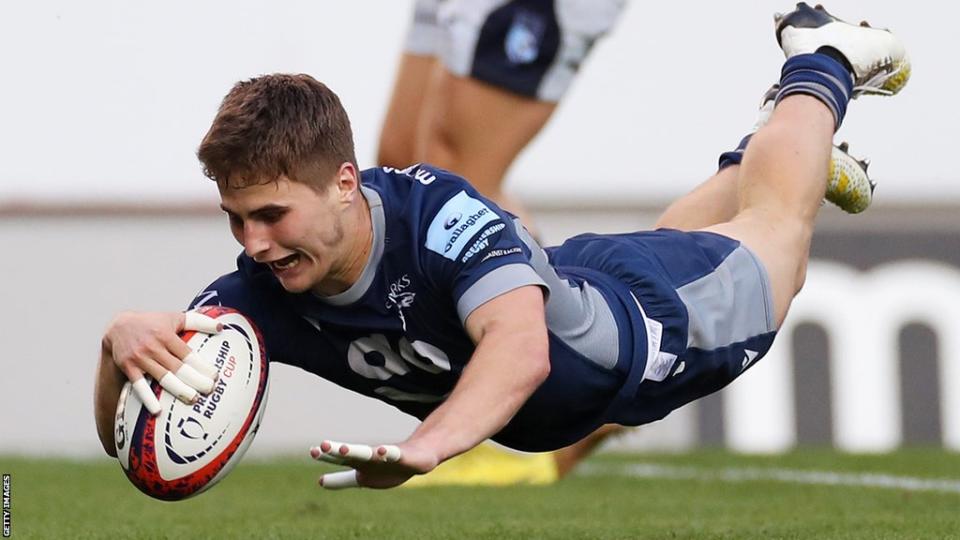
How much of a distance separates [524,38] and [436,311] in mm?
2802

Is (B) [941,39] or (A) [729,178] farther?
(B) [941,39]

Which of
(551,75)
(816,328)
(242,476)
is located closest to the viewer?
(551,75)

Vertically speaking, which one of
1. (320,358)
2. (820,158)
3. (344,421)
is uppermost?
(820,158)

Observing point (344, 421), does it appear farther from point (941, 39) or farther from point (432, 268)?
point (432, 268)

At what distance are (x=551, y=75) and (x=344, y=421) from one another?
3.28 metres

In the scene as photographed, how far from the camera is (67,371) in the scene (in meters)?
9.23

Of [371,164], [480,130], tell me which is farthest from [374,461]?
[371,164]

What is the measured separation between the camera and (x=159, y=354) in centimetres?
366

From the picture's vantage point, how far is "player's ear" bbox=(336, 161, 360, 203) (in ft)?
12.2

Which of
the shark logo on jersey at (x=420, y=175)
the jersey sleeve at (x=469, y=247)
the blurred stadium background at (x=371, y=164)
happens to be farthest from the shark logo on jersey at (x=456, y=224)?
the blurred stadium background at (x=371, y=164)

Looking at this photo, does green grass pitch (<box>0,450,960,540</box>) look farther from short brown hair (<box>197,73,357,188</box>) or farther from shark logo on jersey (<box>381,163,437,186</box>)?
short brown hair (<box>197,73,357,188</box>)

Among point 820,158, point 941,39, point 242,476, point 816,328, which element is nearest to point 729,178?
point 820,158

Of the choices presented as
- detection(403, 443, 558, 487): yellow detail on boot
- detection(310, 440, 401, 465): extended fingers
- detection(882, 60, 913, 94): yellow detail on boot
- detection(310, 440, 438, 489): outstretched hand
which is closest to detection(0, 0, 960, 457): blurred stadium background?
detection(403, 443, 558, 487): yellow detail on boot

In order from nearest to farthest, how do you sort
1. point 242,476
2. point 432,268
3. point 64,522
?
point 432,268 < point 64,522 < point 242,476
